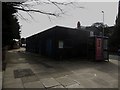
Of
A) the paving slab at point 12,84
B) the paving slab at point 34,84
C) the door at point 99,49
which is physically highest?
the door at point 99,49

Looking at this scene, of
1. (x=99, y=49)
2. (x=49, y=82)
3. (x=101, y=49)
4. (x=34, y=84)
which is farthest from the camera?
(x=101, y=49)

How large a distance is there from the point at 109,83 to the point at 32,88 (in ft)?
11.2

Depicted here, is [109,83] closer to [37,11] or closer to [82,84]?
[82,84]

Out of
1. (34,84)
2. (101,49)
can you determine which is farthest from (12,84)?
(101,49)

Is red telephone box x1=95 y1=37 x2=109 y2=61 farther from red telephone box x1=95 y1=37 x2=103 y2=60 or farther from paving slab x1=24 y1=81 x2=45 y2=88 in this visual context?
paving slab x1=24 y1=81 x2=45 y2=88

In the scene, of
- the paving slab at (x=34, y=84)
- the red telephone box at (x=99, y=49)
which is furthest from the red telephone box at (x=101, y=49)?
the paving slab at (x=34, y=84)

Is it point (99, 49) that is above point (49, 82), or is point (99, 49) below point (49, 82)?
above

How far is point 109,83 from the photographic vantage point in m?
6.16

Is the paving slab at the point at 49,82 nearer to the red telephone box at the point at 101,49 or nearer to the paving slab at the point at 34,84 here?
the paving slab at the point at 34,84

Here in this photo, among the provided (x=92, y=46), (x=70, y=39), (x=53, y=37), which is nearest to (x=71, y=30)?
(x=70, y=39)

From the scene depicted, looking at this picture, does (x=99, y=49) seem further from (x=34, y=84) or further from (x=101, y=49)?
(x=34, y=84)

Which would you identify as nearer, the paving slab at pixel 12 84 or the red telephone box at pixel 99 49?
the paving slab at pixel 12 84

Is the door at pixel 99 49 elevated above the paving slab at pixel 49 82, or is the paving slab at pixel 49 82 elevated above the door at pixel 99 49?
the door at pixel 99 49

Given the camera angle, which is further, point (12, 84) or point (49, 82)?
point (49, 82)
